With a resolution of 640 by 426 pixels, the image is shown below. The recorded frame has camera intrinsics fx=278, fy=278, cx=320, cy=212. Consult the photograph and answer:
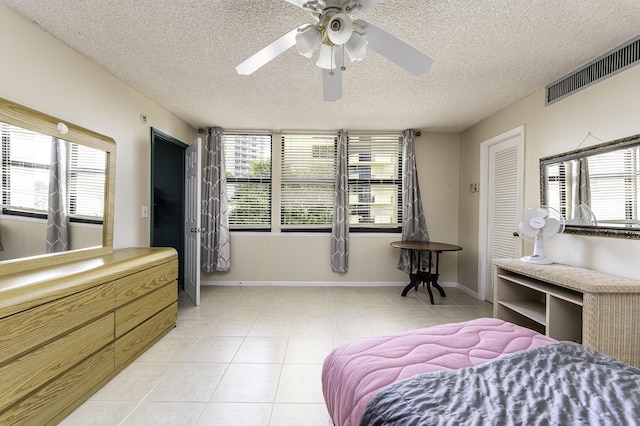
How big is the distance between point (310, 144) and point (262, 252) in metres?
1.85

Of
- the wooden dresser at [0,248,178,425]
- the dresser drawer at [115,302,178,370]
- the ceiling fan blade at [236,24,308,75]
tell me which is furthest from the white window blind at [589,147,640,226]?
the dresser drawer at [115,302,178,370]

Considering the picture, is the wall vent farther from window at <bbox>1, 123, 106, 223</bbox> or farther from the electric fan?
window at <bbox>1, 123, 106, 223</bbox>

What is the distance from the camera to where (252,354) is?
2324 millimetres

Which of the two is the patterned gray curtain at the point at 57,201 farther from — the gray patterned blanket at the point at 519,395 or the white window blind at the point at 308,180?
the white window blind at the point at 308,180

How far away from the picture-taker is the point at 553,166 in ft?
8.48

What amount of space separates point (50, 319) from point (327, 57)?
209cm

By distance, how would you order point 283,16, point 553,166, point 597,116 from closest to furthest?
point 283,16, point 597,116, point 553,166

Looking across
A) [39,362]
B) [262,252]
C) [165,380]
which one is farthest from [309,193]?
[39,362]

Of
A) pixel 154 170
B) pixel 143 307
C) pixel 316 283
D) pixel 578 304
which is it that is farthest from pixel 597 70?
pixel 154 170

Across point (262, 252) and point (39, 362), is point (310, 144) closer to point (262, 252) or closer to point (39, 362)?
point (262, 252)

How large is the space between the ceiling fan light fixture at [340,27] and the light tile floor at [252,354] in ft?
6.81

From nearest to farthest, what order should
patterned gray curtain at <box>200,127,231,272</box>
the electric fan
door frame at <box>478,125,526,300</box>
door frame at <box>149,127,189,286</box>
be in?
the electric fan < door frame at <box>149,127,189,286</box> < door frame at <box>478,125,526,300</box> < patterned gray curtain at <box>200,127,231,272</box>

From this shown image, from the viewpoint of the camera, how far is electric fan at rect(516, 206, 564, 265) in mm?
2416

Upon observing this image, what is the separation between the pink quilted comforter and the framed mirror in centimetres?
197
